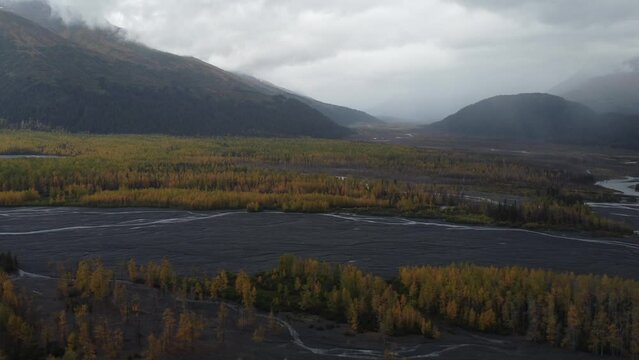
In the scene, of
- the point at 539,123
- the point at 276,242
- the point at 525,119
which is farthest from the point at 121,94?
the point at 525,119

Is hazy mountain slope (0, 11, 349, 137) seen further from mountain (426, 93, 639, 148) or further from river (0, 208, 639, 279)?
river (0, 208, 639, 279)

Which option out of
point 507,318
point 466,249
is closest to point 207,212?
point 466,249

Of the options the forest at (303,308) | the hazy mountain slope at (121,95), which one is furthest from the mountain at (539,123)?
the forest at (303,308)

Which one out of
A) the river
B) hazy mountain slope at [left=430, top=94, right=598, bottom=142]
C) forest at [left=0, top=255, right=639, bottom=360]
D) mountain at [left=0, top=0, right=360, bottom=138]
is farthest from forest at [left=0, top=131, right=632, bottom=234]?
hazy mountain slope at [left=430, top=94, right=598, bottom=142]

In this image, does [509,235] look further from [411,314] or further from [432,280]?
[411,314]

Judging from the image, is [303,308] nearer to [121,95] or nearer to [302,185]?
[302,185]

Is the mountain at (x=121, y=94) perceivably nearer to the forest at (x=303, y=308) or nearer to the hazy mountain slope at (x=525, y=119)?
the hazy mountain slope at (x=525, y=119)
